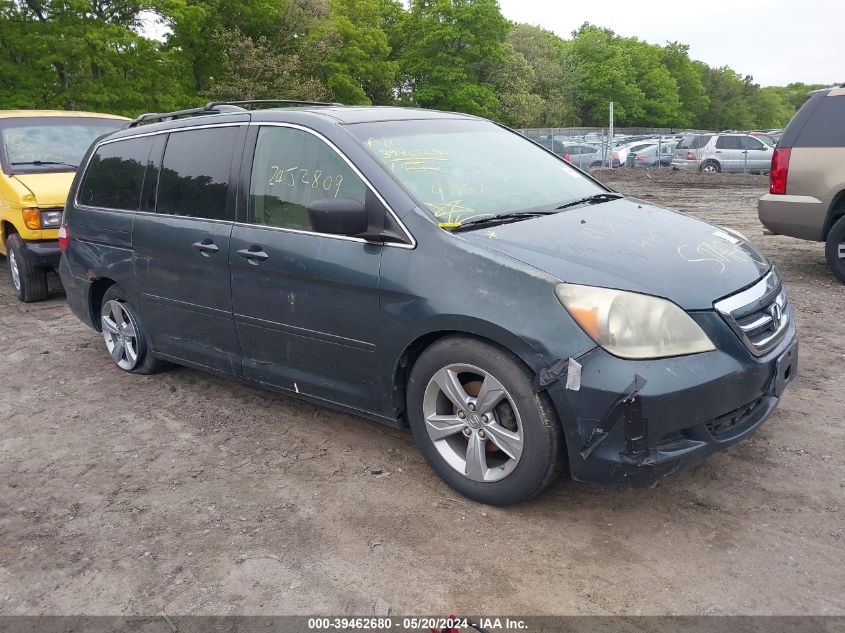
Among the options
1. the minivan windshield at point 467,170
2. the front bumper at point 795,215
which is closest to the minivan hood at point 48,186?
the minivan windshield at point 467,170

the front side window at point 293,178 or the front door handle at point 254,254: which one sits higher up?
the front side window at point 293,178

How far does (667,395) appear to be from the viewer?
304 centimetres

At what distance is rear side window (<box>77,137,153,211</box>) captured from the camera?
5223 millimetres

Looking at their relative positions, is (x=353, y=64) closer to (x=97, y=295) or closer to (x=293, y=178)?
(x=97, y=295)

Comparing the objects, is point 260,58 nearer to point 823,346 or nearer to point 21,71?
point 21,71

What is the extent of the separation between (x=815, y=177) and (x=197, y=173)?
20.3 ft

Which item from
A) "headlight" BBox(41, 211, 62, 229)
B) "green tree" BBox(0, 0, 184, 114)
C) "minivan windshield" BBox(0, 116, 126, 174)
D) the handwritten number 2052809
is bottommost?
"headlight" BBox(41, 211, 62, 229)

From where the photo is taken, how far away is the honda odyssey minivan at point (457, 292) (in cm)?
314

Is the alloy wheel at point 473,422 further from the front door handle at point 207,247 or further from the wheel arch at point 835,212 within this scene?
the wheel arch at point 835,212

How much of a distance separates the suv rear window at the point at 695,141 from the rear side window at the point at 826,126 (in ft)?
64.7

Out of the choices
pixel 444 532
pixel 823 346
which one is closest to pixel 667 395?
pixel 444 532

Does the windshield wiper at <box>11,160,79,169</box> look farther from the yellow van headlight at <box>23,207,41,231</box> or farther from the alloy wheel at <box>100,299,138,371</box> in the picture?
the alloy wheel at <box>100,299,138,371</box>

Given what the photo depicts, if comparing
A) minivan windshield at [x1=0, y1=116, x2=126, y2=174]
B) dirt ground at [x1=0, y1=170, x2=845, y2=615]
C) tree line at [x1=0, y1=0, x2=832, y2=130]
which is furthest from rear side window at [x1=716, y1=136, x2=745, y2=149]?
dirt ground at [x1=0, y1=170, x2=845, y2=615]

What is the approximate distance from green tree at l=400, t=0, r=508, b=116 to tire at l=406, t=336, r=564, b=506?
2109 inches
